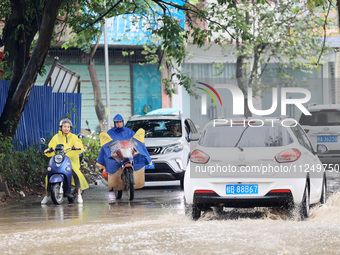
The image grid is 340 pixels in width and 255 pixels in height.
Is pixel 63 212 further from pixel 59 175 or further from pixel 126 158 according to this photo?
pixel 126 158

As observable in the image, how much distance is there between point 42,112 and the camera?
18984mm

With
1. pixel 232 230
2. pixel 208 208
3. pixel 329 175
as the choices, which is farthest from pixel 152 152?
pixel 232 230

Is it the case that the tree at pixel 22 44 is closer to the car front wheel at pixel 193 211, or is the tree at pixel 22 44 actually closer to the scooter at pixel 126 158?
the scooter at pixel 126 158

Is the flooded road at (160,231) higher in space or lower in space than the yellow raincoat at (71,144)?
lower

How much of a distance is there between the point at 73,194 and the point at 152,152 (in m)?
3.13

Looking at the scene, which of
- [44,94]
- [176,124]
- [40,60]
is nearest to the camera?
[40,60]

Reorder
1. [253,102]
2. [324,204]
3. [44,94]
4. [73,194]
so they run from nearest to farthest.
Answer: [324,204]
[73,194]
[44,94]
[253,102]

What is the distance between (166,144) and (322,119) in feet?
15.6

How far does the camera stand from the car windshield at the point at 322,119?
760 inches

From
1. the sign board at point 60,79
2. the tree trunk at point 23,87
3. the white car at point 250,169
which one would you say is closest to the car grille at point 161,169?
the tree trunk at point 23,87

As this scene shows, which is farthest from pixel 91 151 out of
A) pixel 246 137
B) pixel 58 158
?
pixel 246 137

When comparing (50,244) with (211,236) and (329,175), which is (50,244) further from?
(329,175)

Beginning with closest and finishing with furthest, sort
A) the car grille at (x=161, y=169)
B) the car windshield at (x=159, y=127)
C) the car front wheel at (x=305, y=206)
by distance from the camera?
the car front wheel at (x=305, y=206), the car grille at (x=161, y=169), the car windshield at (x=159, y=127)

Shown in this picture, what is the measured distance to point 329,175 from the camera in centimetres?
1941
